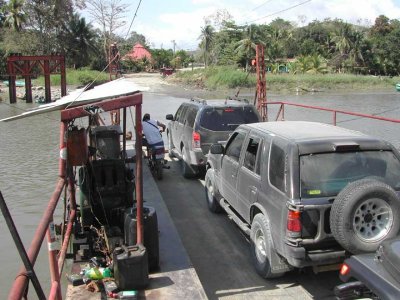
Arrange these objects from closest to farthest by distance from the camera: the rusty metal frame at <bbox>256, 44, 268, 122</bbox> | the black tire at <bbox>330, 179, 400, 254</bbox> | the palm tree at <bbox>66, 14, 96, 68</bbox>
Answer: the black tire at <bbox>330, 179, 400, 254</bbox> → the rusty metal frame at <bbox>256, 44, 268, 122</bbox> → the palm tree at <bbox>66, 14, 96, 68</bbox>

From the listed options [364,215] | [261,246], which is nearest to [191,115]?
[261,246]

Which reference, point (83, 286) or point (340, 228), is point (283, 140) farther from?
point (83, 286)

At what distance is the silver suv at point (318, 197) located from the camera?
4531mm

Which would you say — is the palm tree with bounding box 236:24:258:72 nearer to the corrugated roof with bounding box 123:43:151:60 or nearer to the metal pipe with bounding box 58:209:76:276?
the corrugated roof with bounding box 123:43:151:60

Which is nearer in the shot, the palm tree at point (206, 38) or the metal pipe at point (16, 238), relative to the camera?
the metal pipe at point (16, 238)

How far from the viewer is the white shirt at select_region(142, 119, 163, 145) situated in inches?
428

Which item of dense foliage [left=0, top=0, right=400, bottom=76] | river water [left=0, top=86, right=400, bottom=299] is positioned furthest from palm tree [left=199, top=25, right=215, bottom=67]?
river water [left=0, top=86, right=400, bottom=299]

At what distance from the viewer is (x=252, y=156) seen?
6.12m

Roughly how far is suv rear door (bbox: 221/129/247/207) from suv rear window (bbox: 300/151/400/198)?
176 cm

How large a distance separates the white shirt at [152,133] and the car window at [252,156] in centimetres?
471

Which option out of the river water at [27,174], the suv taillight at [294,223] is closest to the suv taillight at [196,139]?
the river water at [27,174]

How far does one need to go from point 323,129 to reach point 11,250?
5259 mm

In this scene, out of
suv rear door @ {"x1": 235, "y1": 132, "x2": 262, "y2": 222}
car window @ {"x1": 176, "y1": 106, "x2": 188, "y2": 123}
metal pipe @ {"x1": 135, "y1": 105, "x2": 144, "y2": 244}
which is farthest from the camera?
car window @ {"x1": 176, "y1": 106, "x2": 188, "y2": 123}

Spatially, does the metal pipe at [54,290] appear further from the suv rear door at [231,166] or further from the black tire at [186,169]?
the black tire at [186,169]
